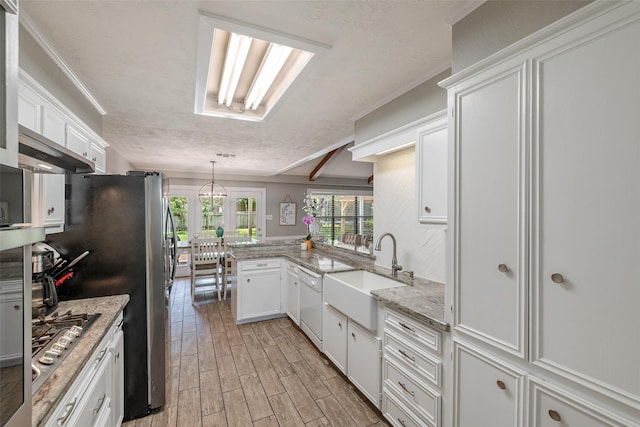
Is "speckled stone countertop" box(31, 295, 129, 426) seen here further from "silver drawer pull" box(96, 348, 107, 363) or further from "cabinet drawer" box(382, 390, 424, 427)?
"cabinet drawer" box(382, 390, 424, 427)

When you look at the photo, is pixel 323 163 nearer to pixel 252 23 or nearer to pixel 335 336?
pixel 335 336

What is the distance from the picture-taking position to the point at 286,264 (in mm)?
3691

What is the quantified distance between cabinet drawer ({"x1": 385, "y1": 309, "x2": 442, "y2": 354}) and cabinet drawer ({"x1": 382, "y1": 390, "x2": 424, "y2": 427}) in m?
0.44

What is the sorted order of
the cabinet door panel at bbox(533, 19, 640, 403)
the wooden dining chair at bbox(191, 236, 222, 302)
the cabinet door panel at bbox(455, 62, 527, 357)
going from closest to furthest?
the cabinet door panel at bbox(533, 19, 640, 403)
the cabinet door panel at bbox(455, 62, 527, 357)
the wooden dining chair at bbox(191, 236, 222, 302)

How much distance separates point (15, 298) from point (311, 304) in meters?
2.59

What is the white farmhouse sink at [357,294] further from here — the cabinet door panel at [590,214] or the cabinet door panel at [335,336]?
the cabinet door panel at [590,214]

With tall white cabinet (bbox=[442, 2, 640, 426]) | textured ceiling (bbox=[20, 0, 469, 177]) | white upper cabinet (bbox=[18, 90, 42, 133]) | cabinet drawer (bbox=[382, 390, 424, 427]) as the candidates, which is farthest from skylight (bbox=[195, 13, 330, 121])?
cabinet drawer (bbox=[382, 390, 424, 427])

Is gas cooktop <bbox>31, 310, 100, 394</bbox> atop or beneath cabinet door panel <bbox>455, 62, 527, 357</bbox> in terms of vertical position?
beneath

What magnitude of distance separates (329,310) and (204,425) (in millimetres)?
1249

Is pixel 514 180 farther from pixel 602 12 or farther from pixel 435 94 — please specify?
pixel 435 94

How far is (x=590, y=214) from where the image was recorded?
912mm

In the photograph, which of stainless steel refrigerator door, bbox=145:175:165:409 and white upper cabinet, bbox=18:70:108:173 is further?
stainless steel refrigerator door, bbox=145:175:165:409

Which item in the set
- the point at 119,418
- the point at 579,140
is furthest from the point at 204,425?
the point at 579,140

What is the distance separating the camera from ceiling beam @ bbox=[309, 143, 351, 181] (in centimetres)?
630
